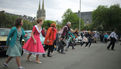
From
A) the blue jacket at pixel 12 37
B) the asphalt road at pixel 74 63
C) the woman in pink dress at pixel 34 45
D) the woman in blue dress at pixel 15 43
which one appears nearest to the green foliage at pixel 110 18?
the asphalt road at pixel 74 63

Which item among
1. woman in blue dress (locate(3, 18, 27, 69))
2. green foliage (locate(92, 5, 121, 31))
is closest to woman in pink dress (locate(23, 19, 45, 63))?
woman in blue dress (locate(3, 18, 27, 69))

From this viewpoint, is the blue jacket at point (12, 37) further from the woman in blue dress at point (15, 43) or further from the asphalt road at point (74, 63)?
the asphalt road at point (74, 63)

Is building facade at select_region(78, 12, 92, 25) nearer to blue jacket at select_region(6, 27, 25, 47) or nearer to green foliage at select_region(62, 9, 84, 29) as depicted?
green foliage at select_region(62, 9, 84, 29)

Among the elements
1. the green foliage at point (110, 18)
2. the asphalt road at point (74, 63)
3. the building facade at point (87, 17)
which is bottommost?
the asphalt road at point (74, 63)

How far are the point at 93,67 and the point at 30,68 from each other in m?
2.33

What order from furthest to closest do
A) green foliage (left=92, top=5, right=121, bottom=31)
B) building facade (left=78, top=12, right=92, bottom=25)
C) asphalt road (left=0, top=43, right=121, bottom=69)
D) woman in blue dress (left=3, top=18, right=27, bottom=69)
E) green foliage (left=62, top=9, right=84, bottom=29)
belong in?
building facade (left=78, top=12, right=92, bottom=25) < green foliage (left=62, top=9, right=84, bottom=29) < green foliage (left=92, top=5, right=121, bottom=31) < asphalt road (left=0, top=43, right=121, bottom=69) < woman in blue dress (left=3, top=18, right=27, bottom=69)

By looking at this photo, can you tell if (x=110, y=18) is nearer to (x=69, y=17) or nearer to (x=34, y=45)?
(x=69, y=17)

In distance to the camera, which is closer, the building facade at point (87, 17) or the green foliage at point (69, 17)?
the green foliage at point (69, 17)

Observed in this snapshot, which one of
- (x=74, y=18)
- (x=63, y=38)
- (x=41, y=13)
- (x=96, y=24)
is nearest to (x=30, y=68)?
(x=63, y=38)

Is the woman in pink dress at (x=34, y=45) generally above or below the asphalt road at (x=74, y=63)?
above

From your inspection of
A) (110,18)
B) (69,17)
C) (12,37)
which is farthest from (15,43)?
(69,17)

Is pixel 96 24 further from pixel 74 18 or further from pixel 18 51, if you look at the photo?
pixel 18 51

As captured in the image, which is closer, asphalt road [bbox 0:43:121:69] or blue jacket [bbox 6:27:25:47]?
blue jacket [bbox 6:27:25:47]

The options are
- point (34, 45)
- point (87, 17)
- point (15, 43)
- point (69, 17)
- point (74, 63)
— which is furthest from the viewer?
point (87, 17)
